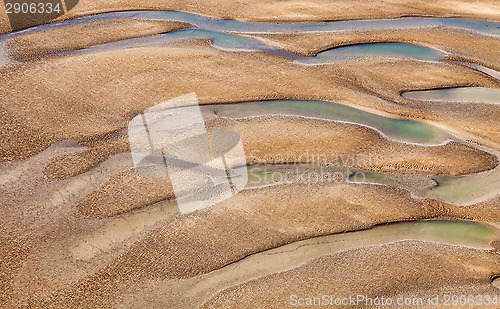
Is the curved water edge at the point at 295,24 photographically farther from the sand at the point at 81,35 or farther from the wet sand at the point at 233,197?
the wet sand at the point at 233,197

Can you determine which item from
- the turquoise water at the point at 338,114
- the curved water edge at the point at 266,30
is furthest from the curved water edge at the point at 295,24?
the turquoise water at the point at 338,114

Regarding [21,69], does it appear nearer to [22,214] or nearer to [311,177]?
[22,214]

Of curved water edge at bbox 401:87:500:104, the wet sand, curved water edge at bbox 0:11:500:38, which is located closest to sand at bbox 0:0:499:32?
curved water edge at bbox 0:11:500:38

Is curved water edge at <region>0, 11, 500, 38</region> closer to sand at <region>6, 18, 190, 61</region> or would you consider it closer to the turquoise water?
sand at <region>6, 18, 190, 61</region>

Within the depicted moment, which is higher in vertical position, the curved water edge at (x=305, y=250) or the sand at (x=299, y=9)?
the sand at (x=299, y=9)

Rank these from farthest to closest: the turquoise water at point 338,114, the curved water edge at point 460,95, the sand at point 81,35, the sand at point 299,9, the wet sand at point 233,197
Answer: the sand at point 299,9, the sand at point 81,35, the curved water edge at point 460,95, the turquoise water at point 338,114, the wet sand at point 233,197

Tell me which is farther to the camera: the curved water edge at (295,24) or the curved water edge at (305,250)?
the curved water edge at (295,24)

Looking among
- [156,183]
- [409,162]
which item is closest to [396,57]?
[409,162]

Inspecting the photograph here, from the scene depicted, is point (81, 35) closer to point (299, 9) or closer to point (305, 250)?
point (299, 9)
